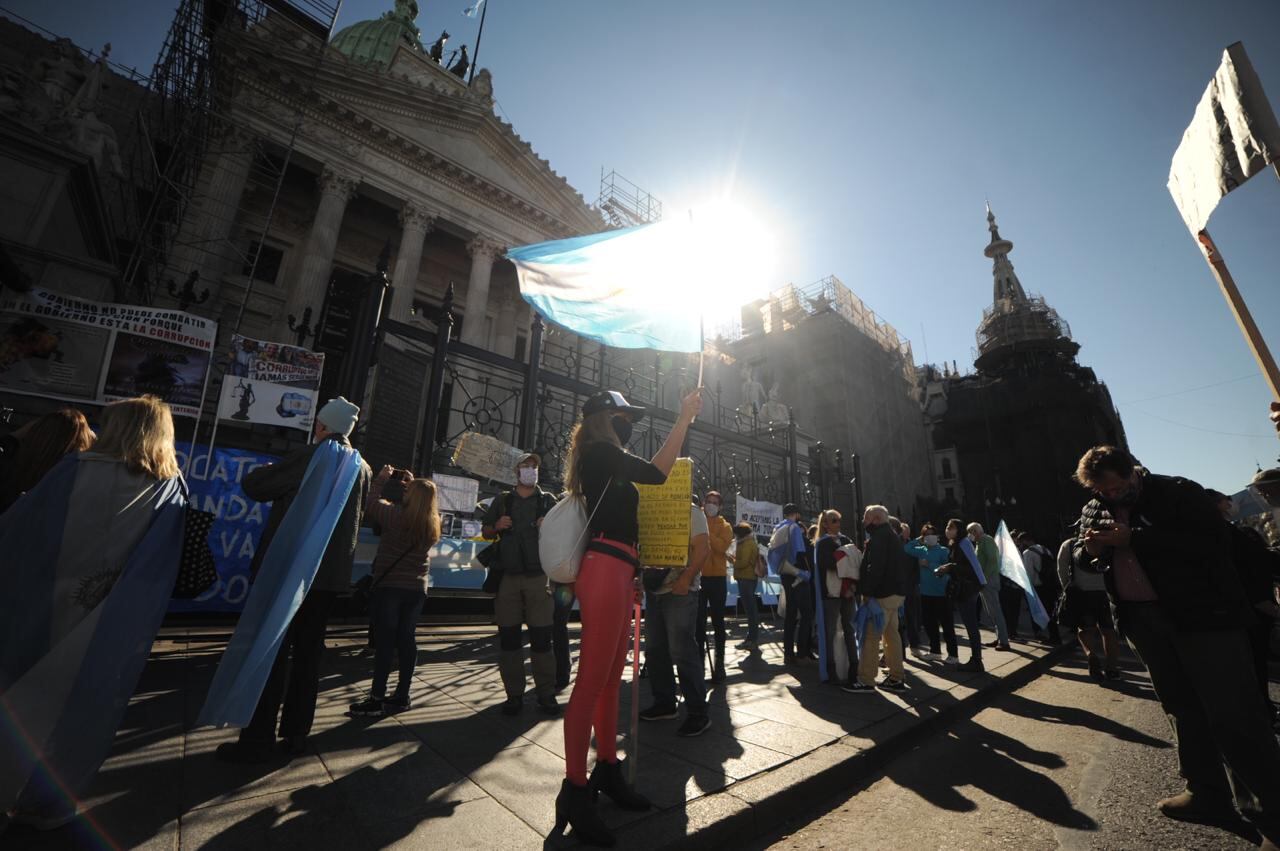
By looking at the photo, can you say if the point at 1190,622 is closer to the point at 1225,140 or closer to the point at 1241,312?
the point at 1241,312

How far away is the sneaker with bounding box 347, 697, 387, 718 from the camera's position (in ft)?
12.5

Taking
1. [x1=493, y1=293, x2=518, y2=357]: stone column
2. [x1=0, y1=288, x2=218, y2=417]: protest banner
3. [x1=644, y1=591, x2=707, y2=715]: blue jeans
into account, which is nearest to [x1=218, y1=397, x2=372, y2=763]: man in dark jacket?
[x1=644, y1=591, x2=707, y2=715]: blue jeans

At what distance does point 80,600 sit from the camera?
94.0 inches

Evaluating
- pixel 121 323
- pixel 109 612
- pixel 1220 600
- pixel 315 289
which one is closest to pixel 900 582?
pixel 1220 600

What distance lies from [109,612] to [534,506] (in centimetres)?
275

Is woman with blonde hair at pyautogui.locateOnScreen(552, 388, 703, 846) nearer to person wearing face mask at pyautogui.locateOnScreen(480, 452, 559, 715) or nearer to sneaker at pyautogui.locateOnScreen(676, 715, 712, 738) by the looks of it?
sneaker at pyautogui.locateOnScreen(676, 715, 712, 738)

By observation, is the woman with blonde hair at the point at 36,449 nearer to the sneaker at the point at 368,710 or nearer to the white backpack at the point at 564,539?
the sneaker at the point at 368,710

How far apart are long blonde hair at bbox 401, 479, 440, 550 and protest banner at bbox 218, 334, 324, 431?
5329 mm

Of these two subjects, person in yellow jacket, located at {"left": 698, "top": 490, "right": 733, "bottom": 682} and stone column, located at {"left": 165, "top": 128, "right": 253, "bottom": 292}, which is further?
stone column, located at {"left": 165, "top": 128, "right": 253, "bottom": 292}

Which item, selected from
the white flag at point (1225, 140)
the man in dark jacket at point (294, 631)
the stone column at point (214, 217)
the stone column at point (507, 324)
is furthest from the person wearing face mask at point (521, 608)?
the stone column at point (507, 324)

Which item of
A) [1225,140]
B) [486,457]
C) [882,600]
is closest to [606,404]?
[1225,140]

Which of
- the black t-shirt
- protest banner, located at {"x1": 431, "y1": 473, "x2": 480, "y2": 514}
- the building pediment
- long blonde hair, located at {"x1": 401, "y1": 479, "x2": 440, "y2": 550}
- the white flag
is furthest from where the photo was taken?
the building pediment

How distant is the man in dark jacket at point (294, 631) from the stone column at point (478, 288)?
15342 millimetres

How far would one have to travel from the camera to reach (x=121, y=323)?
26.9ft
